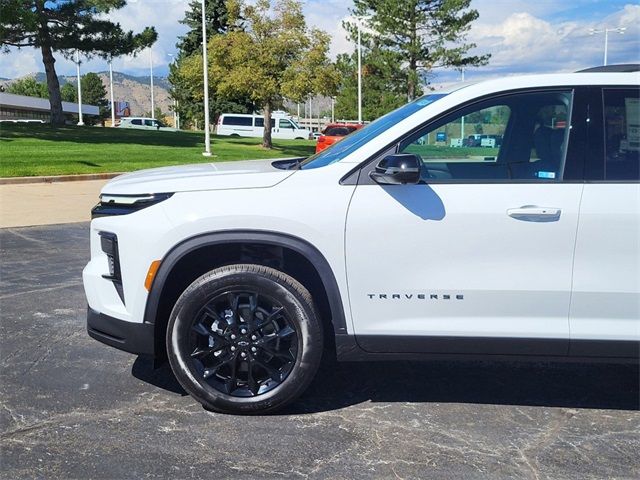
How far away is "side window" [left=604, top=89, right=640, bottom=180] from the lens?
11.7 ft

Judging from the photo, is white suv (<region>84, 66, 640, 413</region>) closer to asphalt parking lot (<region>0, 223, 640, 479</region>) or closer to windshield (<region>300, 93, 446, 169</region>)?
windshield (<region>300, 93, 446, 169</region>)

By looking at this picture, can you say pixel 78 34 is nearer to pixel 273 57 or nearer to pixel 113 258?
pixel 273 57

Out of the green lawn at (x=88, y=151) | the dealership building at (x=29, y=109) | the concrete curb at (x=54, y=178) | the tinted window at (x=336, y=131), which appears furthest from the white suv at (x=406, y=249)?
the dealership building at (x=29, y=109)

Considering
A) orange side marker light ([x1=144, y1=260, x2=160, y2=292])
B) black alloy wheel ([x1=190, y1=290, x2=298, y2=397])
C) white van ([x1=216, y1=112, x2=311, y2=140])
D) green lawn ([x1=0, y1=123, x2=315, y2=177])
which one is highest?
white van ([x1=216, y1=112, x2=311, y2=140])

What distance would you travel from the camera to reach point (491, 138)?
12.7 ft

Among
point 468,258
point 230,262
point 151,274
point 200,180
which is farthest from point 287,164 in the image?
point 468,258

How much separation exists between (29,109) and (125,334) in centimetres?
8618

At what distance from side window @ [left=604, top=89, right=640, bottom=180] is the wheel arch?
1571 mm

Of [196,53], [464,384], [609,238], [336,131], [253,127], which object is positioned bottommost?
[464,384]

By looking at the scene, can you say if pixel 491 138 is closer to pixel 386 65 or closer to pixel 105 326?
pixel 105 326

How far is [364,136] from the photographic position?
13.0ft

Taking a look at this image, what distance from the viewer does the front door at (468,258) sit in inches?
137

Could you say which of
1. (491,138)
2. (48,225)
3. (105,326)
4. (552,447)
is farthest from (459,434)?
(48,225)

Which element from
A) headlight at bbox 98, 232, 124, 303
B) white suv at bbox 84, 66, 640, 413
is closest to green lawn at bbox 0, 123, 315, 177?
headlight at bbox 98, 232, 124, 303
